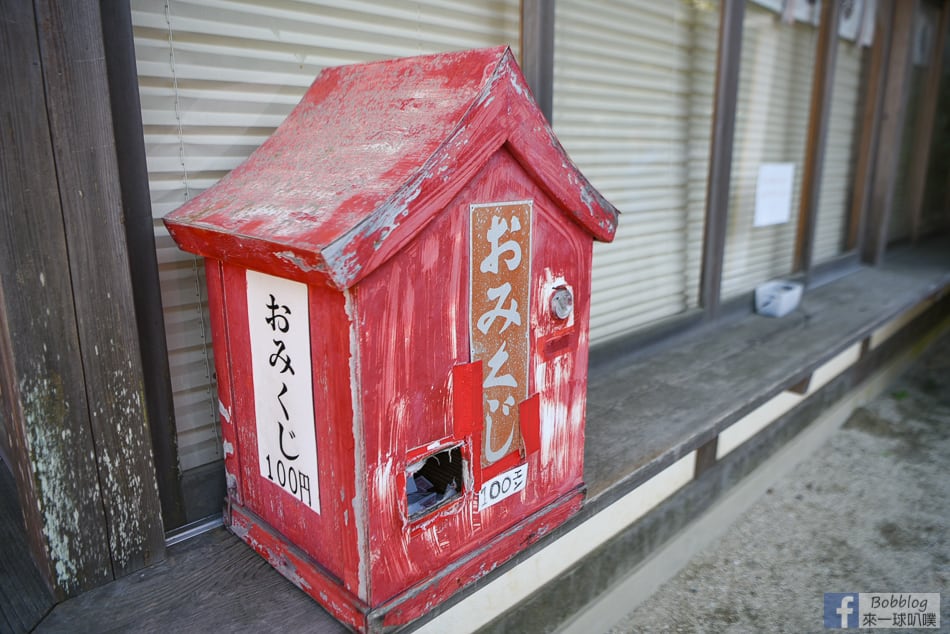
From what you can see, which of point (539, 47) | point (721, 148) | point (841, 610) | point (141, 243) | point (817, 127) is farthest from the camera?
point (817, 127)

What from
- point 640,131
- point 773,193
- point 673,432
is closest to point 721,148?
point 640,131

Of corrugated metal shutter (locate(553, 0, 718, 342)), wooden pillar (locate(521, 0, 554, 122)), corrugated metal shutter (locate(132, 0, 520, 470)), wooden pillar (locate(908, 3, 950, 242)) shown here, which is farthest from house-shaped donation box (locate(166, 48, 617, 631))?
wooden pillar (locate(908, 3, 950, 242))

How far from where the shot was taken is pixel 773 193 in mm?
3391

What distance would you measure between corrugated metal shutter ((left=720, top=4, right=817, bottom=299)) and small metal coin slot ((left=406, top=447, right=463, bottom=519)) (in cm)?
228

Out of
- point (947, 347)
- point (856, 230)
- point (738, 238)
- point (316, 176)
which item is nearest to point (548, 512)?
point (316, 176)

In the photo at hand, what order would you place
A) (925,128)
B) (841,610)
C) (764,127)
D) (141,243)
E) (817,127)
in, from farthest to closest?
(925,128) < (817,127) < (764,127) < (841,610) < (141,243)

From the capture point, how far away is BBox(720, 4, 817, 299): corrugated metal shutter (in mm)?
3088

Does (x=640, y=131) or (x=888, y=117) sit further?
(x=888, y=117)

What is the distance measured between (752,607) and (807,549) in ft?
1.52

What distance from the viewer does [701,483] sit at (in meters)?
2.38

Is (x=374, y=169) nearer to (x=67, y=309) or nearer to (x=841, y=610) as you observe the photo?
(x=67, y=309)

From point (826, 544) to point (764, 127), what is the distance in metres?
1.97

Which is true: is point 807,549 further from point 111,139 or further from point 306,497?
point 111,139

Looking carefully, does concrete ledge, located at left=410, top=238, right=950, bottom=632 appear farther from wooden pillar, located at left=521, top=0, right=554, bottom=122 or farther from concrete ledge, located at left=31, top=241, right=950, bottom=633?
wooden pillar, located at left=521, top=0, right=554, bottom=122
